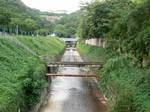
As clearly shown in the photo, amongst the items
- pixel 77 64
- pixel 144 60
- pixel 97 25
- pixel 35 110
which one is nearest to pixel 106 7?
pixel 97 25

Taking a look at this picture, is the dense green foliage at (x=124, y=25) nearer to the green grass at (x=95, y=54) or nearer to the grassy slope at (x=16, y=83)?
the green grass at (x=95, y=54)

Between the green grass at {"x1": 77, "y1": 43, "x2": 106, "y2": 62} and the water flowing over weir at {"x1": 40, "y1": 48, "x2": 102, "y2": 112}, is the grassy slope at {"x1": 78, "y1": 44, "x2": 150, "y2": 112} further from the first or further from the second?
the green grass at {"x1": 77, "y1": 43, "x2": 106, "y2": 62}

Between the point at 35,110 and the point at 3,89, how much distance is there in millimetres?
6995

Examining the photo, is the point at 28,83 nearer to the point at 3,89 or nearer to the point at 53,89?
the point at 3,89

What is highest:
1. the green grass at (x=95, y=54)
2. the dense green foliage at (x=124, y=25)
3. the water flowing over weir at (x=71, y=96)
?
the dense green foliage at (x=124, y=25)

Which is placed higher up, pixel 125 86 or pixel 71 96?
pixel 125 86

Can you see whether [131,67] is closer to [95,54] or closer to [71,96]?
[71,96]

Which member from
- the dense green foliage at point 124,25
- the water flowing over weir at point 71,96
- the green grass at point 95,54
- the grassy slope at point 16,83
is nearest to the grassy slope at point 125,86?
the dense green foliage at point 124,25

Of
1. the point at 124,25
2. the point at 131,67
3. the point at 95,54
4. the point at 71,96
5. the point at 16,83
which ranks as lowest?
the point at 71,96

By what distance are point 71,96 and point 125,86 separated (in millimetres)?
10468

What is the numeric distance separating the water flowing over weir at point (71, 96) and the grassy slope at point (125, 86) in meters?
1.80

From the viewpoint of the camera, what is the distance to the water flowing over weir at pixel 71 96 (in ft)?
105

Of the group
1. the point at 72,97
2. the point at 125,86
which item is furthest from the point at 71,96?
the point at 125,86

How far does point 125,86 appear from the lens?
1092 inches
